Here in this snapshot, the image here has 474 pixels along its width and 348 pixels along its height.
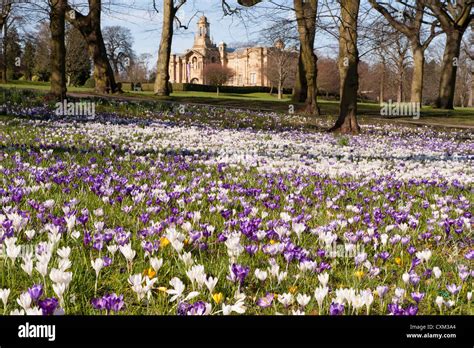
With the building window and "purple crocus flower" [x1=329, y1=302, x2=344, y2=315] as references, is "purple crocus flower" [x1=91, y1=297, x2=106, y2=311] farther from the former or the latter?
the building window

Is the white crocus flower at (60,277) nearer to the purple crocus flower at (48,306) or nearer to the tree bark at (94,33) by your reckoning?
the purple crocus flower at (48,306)

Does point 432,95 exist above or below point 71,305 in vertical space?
above

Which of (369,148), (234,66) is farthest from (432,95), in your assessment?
(369,148)

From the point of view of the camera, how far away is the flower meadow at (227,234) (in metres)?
2.67

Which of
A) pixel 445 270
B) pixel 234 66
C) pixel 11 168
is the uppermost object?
pixel 234 66

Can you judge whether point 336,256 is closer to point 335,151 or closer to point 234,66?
point 335,151

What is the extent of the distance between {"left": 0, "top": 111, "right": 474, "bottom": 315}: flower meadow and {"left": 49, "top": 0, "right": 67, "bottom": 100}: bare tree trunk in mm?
10414

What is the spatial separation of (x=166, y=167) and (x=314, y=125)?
14319 mm

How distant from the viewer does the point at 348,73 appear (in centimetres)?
1848

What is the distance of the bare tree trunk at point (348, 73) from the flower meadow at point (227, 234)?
28.8 ft

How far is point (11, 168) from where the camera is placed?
6.41m

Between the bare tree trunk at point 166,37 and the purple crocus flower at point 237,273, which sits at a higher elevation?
the bare tree trunk at point 166,37

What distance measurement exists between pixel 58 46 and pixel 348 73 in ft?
37.7

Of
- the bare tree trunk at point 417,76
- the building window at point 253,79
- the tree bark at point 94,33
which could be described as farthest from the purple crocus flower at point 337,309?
the building window at point 253,79
